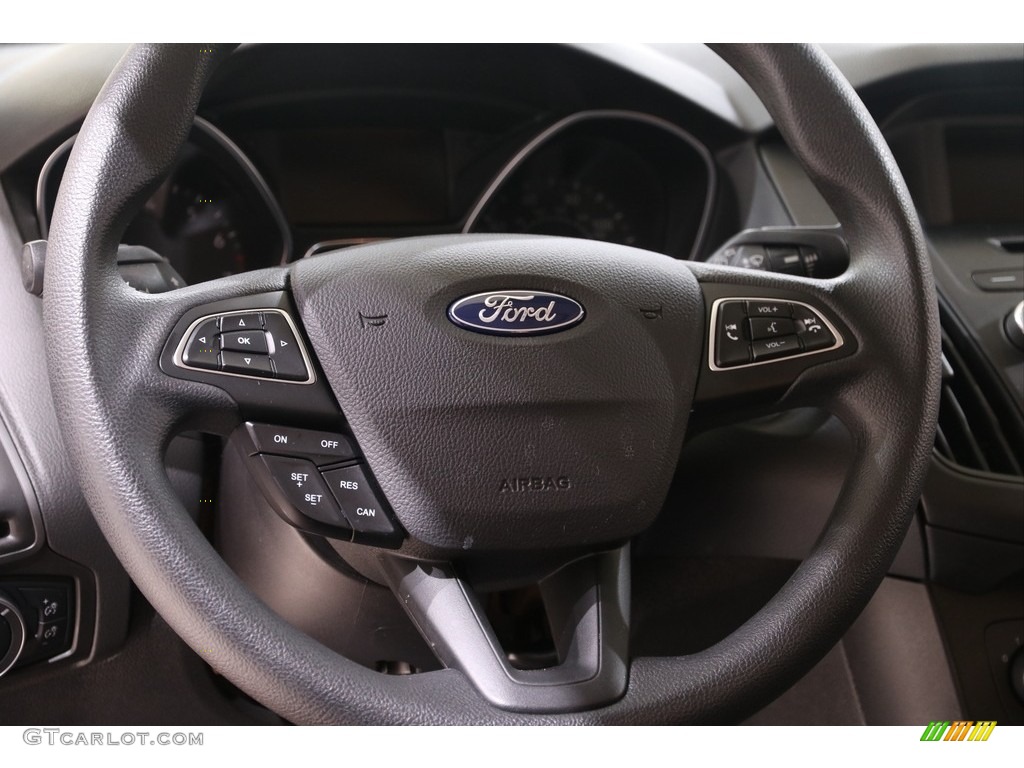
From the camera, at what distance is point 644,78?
1.22 m

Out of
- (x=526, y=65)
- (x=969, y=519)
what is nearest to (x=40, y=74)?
(x=526, y=65)

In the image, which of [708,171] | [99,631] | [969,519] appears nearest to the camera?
[99,631]

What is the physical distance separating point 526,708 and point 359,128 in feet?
2.92

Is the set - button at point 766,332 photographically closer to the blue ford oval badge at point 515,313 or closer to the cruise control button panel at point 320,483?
the blue ford oval badge at point 515,313

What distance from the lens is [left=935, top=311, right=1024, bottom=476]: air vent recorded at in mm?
1056

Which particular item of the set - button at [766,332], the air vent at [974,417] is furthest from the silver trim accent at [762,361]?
the air vent at [974,417]

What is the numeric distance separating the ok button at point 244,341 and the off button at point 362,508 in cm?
11

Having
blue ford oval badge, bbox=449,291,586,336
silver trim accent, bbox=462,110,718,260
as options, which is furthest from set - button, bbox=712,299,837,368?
silver trim accent, bbox=462,110,718,260

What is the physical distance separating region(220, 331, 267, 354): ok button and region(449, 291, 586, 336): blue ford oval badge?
148 millimetres

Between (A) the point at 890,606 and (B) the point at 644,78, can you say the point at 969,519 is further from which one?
(B) the point at 644,78

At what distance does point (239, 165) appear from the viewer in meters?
1.19

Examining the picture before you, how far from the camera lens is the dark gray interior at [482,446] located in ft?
2.19

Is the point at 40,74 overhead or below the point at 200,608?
overhead

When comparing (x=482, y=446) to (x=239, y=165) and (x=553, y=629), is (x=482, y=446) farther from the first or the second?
(x=239, y=165)
